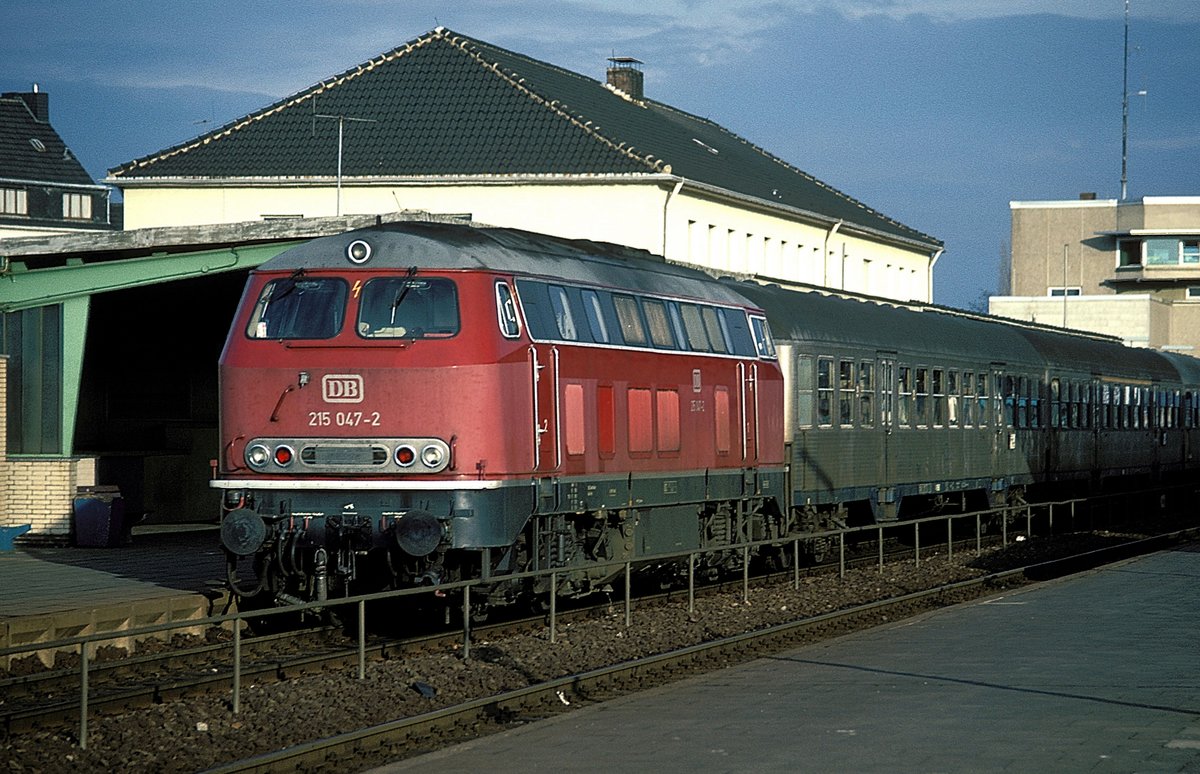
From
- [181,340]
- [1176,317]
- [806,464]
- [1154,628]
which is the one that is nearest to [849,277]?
[1176,317]

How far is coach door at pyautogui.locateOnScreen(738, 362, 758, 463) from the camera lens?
21453 mm

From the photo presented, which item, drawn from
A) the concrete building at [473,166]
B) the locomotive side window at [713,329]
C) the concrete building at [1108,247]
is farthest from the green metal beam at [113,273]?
the concrete building at [1108,247]

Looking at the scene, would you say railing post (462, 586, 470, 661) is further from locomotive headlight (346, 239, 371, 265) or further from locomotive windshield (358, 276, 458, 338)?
locomotive headlight (346, 239, 371, 265)

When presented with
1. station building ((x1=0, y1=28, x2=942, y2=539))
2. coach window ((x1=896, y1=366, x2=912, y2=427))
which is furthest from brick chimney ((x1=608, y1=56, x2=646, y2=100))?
coach window ((x1=896, y1=366, x2=912, y2=427))

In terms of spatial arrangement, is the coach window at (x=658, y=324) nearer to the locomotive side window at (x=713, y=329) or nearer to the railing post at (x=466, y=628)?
the locomotive side window at (x=713, y=329)

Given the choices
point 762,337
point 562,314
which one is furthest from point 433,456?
point 762,337

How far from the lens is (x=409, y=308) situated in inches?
641

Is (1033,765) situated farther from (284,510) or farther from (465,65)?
(465,65)

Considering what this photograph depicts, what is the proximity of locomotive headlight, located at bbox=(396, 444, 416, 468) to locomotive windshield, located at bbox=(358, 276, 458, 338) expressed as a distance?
40.6 inches

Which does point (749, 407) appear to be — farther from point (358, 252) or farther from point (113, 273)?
point (113, 273)

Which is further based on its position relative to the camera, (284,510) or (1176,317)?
(1176,317)

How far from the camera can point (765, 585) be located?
2250 centimetres

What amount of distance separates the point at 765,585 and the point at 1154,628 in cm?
629

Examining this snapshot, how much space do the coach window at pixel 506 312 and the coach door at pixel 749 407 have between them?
5.49 metres
